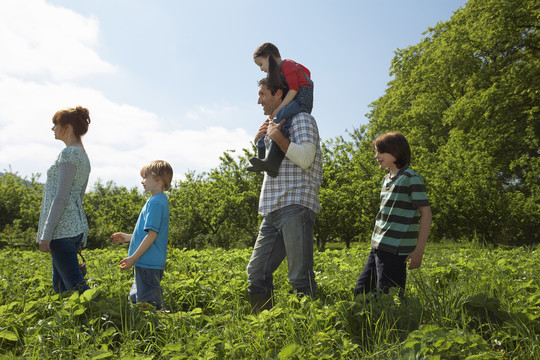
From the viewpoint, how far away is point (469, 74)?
64.4 feet

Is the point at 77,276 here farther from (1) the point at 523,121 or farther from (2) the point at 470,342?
(1) the point at 523,121

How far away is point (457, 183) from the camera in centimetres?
1425

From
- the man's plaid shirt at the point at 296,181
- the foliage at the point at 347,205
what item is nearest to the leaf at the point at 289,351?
the man's plaid shirt at the point at 296,181

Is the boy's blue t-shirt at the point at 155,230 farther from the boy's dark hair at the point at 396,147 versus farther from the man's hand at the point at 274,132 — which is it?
the boy's dark hair at the point at 396,147

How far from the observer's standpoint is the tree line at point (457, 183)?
13.1 metres

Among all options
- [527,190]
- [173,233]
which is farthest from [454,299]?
[527,190]

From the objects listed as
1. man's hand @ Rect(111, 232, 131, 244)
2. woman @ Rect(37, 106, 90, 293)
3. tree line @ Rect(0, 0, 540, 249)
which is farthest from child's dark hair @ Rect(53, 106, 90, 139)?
tree line @ Rect(0, 0, 540, 249)

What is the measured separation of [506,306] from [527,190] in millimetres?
17652

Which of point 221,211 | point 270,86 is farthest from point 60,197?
point 221,211

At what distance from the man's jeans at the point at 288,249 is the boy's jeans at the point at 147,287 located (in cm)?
82

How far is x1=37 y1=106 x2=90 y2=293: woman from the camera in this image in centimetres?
351

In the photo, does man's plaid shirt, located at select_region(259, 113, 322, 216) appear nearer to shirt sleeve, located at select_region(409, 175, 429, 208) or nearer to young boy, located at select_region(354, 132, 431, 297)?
young boy, located at select_region(354, 132, 431, 297)

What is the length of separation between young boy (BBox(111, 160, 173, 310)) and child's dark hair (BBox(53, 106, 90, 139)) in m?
0.86

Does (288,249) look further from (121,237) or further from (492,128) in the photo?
(492,128)
